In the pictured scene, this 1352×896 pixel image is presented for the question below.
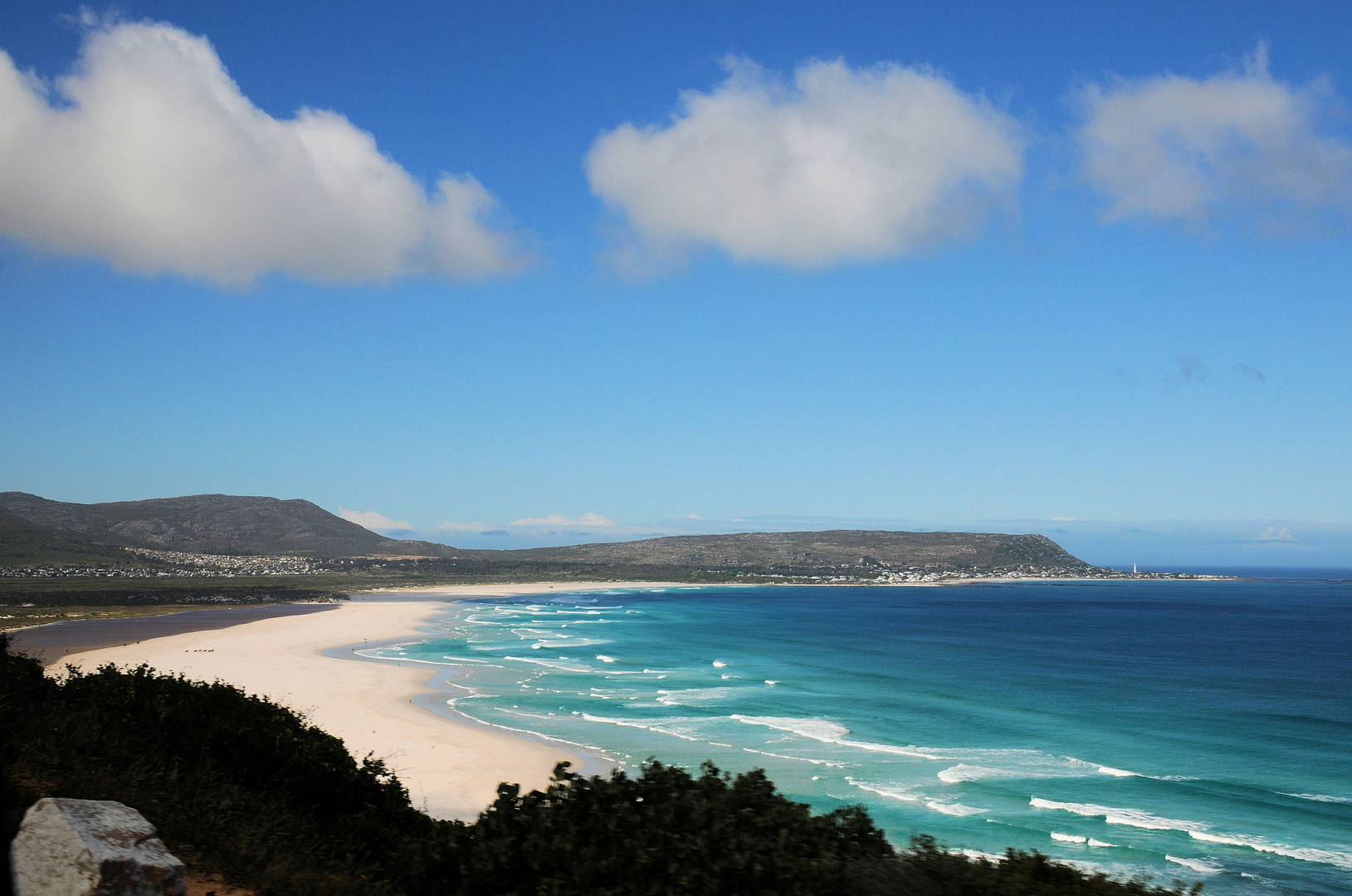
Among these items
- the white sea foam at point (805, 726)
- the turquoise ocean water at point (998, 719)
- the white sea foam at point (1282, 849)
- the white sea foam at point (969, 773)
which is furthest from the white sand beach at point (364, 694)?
the white sea foam at point (1282, 849)

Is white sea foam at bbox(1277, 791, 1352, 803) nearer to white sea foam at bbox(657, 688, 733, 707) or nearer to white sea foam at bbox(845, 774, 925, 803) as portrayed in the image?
white sea foam at bbox(845, 774, 925, 803)

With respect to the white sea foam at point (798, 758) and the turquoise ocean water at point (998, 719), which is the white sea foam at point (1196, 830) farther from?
the white sea foam at point (798, 758)

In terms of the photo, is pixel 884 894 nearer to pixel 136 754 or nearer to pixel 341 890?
pixel 341 890

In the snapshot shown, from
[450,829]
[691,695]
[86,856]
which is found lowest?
[691,695]

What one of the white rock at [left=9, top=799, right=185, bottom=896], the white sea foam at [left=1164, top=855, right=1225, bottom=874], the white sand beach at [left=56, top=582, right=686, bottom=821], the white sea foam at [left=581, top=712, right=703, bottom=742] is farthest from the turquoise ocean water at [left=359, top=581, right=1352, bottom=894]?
the white rock at [left=9, top=799, right=185, bottom=896]

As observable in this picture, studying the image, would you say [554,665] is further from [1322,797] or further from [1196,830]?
[1322,797]

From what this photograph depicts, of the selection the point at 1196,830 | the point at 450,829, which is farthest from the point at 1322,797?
the point at 450,829
